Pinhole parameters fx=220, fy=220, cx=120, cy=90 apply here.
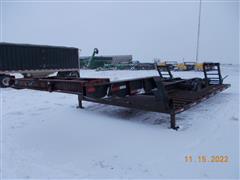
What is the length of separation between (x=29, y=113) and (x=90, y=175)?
3507 millimetres

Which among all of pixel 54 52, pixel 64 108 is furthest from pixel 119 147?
pixel 54 52

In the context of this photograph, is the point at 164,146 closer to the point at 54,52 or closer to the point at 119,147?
the point at 119,147

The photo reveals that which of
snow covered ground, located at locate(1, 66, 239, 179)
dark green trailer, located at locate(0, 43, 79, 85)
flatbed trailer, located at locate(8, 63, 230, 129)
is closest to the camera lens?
snow covered ground, located at locate(1, 66, 239, 179)

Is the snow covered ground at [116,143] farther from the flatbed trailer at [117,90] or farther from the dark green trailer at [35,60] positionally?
the dark green trailer at [35,60]

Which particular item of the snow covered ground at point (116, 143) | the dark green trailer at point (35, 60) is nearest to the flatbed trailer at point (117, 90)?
the snow covered ground at point (116, 143)

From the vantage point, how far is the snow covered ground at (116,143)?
273 cm

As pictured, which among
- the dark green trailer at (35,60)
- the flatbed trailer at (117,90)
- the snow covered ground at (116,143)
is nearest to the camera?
the snow covered ground at (116,143)

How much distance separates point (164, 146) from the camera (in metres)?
3.41

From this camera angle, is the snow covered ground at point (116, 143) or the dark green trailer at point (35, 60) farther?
the dark green trailer at point (35, 60)

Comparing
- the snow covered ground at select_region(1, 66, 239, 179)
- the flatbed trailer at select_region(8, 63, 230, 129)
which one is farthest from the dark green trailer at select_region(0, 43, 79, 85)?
the flatbed trailer at select_region(8, 63, 230, 129)

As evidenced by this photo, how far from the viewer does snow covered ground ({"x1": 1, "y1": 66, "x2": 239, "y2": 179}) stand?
273 cm

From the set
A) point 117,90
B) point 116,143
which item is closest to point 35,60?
point 117,90

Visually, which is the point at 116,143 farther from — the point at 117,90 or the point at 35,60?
the point at 35,60

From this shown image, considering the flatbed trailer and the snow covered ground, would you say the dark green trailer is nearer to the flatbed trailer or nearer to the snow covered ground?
the snow covered ground
